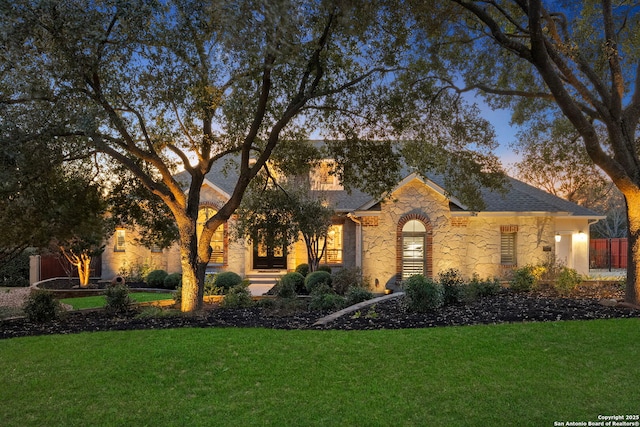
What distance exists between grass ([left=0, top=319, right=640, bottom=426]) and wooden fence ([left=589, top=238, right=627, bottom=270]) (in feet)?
89.3

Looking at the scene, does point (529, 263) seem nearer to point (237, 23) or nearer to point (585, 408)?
point (585, 408)

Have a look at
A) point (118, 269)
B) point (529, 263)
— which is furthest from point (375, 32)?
point (118, 269)

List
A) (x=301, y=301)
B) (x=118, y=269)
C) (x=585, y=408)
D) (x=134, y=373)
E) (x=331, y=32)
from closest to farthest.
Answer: (x=585, y=408), (x=134, y=373), (x=331, y=32), (x=301, y=301), (x=118, y=269)

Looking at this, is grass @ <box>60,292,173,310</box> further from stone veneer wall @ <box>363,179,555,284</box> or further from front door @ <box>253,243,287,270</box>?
stone veneer wall @ <box>363,179,555,284</box>

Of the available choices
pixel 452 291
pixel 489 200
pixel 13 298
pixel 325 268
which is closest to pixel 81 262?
pixel 13 298

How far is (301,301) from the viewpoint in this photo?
43.7 feet

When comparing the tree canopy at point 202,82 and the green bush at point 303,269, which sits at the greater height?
the tree canopy at point 202,82

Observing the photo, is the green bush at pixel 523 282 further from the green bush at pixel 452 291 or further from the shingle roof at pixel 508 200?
the shingle roof at pixel 508 200

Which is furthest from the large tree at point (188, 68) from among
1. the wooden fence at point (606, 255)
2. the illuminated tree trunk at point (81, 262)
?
the wooden fence at point (606, 255)

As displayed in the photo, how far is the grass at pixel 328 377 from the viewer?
212 inches

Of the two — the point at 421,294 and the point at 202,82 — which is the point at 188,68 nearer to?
the point at 202,82

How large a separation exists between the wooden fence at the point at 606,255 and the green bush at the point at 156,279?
2737 cm

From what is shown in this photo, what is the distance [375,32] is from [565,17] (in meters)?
5.21

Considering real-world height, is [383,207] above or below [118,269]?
above
